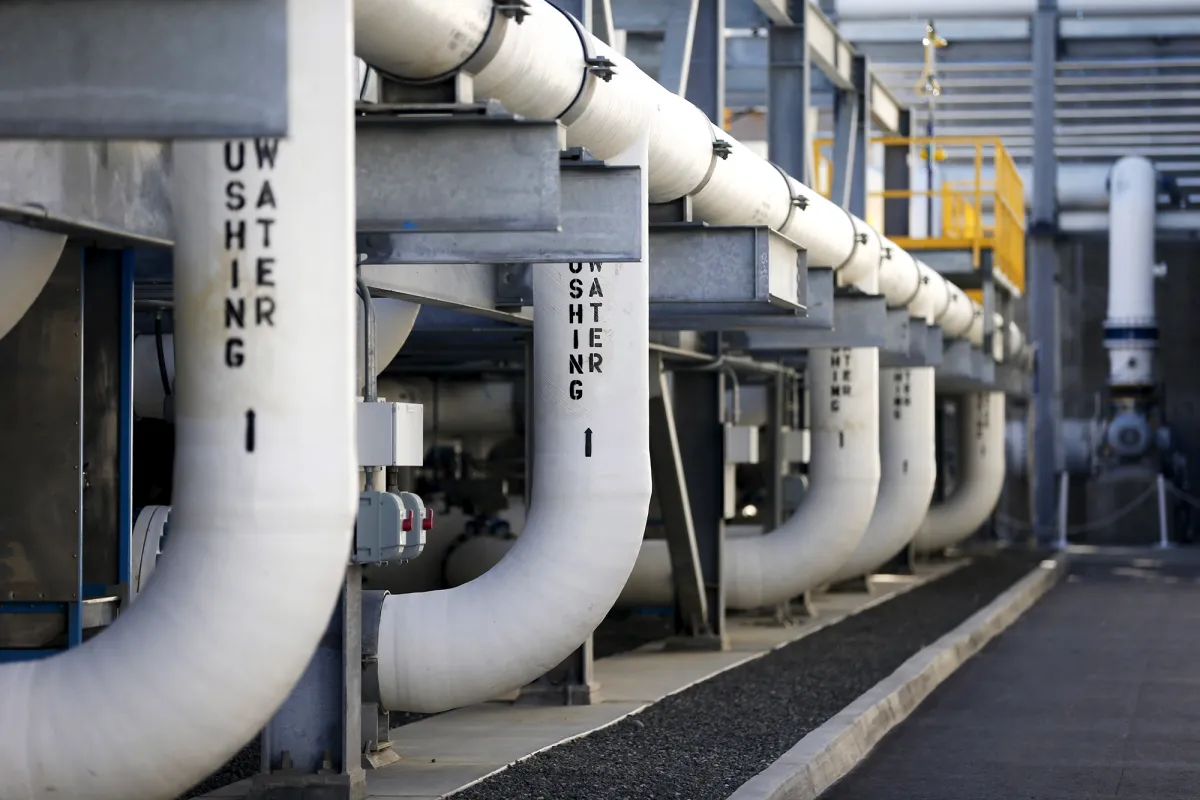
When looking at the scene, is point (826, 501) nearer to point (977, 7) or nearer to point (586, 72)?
point (586, 72)

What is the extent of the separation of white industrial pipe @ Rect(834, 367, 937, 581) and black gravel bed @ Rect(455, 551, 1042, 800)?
244 centimetres

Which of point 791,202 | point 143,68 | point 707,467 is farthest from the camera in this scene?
point 707,467

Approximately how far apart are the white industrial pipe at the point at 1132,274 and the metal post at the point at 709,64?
18.8 meters

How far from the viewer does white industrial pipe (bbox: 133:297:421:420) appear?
9.55 meters

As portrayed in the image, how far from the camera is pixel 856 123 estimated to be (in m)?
19.9

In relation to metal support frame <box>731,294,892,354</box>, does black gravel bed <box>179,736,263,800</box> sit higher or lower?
lower

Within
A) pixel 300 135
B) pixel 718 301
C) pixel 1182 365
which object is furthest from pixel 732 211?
pixel 1182 365

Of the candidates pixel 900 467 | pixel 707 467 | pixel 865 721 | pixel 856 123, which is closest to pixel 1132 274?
pixel 900 467

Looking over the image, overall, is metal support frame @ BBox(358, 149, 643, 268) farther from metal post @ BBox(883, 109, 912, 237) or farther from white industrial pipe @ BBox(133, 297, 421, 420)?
metal post @ BBox(883, 109, 912, 237)

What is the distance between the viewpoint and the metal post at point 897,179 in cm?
2297

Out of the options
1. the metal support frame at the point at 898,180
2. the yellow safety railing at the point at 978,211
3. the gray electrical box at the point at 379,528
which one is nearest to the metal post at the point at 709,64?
the yellow safety railing at the point at 978,211

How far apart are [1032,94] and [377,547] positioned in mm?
26363

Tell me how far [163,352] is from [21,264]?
12.3 feet

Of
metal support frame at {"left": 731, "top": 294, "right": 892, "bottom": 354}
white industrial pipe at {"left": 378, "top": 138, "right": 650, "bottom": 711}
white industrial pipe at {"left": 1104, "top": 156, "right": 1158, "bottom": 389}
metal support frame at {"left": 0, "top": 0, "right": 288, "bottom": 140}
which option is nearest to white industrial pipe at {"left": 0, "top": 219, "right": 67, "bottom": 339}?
metal support frame at {"left": 0, "top": 0, "right": 288, "bottom": 140}
